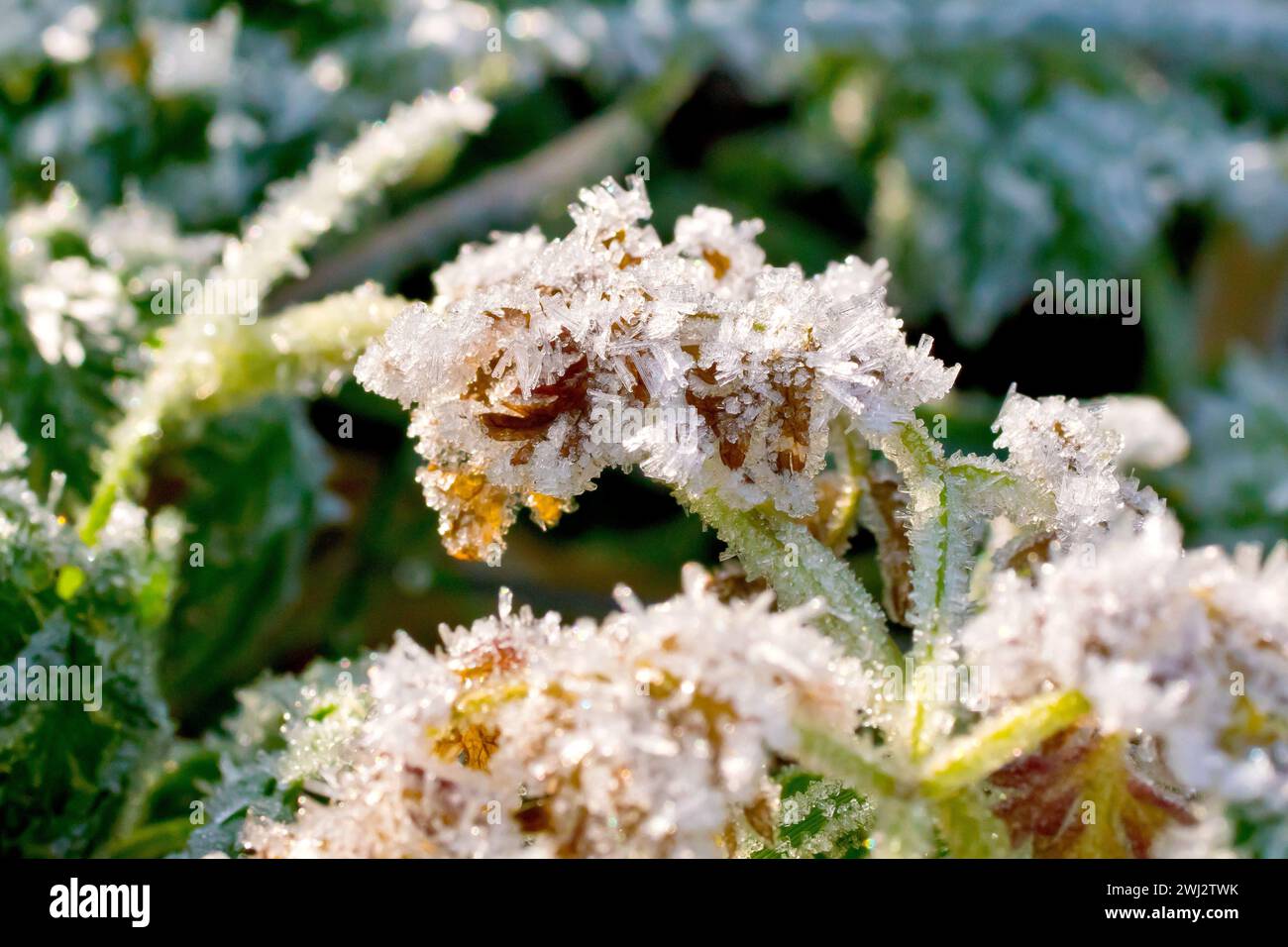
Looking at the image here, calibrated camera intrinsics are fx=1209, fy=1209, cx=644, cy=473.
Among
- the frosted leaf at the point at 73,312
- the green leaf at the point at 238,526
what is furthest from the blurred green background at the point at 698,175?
the frosted leaf at the point at 73,312

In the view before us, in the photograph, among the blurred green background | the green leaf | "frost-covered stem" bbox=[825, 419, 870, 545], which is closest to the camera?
"frost-covered stem" bbox=[825, 419, 870, 545]

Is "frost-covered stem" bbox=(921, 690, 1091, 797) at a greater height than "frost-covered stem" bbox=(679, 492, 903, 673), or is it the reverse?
"frost-covered stem" bbox=(679, 492, 903, 673)

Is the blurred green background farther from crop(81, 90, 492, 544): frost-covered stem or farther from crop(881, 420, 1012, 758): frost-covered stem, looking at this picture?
crop(881, 420, 1012, 758): frost-covered stem

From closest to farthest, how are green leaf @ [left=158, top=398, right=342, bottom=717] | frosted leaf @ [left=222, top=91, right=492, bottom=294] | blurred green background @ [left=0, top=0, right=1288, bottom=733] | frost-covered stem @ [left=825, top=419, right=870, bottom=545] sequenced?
frost-covered stem @ [left=825, top=419, right=870, bottom=545] → frosted leaf @ [left=222, top=91, right=492, bottom=294] → green leaf @ [left=158, top=398, right=342, bottom=717] → blurred green background @ [left=0, top=0, right=1288, bottom=733]

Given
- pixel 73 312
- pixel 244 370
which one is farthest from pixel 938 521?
pixel 73 312

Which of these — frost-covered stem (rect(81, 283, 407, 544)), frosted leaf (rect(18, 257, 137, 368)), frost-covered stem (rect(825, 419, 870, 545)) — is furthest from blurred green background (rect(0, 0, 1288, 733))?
frost-covered stem (rect(825, 419, 870, 545))

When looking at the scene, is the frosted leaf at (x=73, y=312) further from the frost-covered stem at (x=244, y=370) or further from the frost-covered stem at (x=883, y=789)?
the frost-covered stem at (x=883, y=789)
